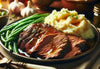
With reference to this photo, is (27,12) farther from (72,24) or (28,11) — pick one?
(72,24)

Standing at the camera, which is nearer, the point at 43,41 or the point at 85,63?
the point at 85,63

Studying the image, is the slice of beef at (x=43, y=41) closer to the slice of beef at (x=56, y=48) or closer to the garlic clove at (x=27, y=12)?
the slice of beef at (x=56, y=48)

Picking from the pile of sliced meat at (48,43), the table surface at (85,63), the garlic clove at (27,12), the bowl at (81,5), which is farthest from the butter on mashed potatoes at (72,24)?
the garlic clove at (27,12)

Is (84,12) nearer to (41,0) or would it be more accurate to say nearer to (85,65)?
(41,0)

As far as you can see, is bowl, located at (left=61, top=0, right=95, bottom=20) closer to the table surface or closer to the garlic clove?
the garlic clove

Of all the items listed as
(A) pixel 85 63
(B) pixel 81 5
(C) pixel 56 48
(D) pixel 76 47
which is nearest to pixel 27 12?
(B) pixel 81 5
